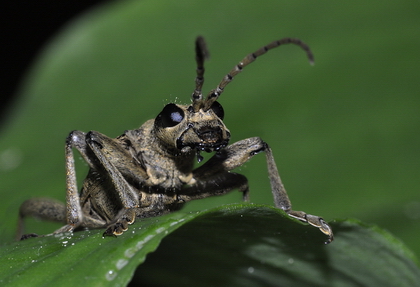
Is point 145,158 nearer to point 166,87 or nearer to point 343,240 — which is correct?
point 166,87

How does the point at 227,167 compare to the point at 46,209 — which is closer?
the point at 227,167

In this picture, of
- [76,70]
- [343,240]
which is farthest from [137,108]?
[343,240]

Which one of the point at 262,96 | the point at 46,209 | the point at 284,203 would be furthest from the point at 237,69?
the point at 46,209

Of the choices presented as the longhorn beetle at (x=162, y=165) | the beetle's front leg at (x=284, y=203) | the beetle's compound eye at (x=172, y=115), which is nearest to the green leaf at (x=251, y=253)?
the beetle's front leg at (x=284, y=203)

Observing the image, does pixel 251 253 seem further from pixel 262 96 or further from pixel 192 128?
pixel 262 96

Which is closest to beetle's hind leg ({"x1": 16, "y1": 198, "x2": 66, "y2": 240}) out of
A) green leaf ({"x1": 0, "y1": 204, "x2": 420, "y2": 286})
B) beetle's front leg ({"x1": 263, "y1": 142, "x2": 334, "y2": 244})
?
green leaf ({"x1": 0, "y1": 204, "x2": 420, "y2": 286})

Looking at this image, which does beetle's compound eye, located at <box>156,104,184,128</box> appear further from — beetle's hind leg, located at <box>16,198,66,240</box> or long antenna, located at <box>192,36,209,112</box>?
beetle's hind leg, located at <box>16,198,66,240</box>
